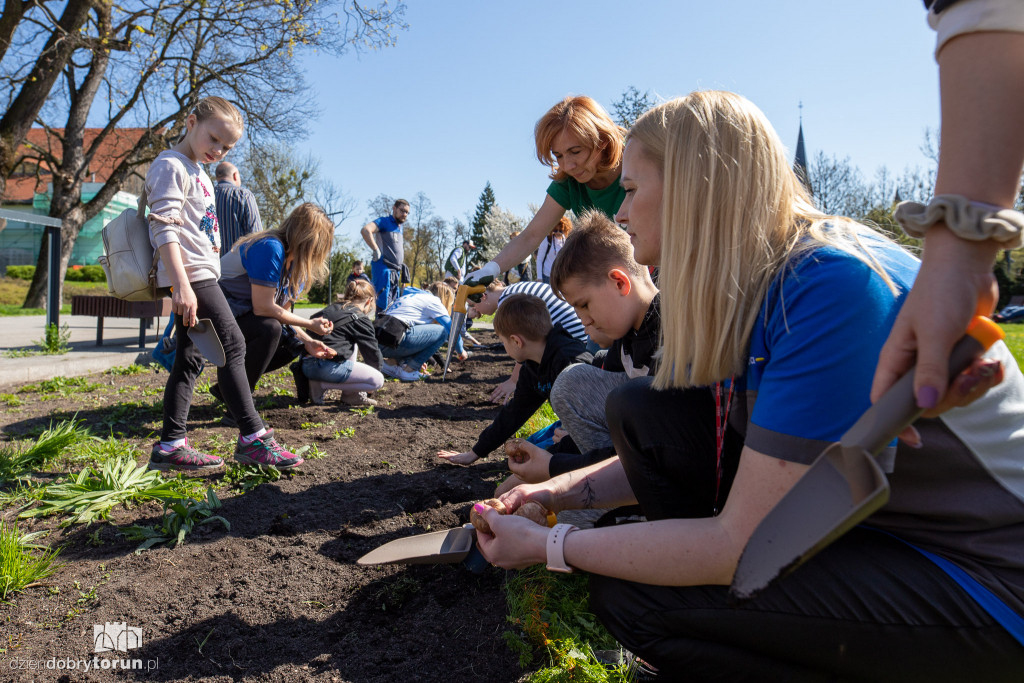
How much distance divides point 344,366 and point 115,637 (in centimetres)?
317

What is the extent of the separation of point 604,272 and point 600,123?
1.21 meters

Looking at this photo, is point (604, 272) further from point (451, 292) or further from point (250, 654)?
point (451, 292)

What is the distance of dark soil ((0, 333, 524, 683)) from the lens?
1733mm

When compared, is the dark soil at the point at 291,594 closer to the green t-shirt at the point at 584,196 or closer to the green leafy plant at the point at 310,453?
the green leafy plant at the point at 310,453

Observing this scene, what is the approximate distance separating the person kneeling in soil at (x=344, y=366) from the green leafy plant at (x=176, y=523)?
2.02 meters

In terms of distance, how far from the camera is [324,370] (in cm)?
479

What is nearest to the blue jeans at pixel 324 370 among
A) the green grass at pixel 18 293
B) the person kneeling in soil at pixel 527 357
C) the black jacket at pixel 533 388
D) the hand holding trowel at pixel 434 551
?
the person kneeling in soil at pixel 527 357

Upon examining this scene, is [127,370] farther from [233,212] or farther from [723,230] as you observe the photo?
[723,230]

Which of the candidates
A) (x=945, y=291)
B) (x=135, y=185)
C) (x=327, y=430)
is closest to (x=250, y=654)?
(x=945, y=291)

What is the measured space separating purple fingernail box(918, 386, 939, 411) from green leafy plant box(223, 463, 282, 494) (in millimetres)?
2810

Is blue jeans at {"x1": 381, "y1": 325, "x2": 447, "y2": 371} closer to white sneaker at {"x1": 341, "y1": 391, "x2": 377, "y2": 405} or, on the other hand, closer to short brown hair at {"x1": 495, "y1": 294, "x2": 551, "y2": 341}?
white sneaker at {"x1": 341, "y1": 391, "x2": 377, "y2": 405}

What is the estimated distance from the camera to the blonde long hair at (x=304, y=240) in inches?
150

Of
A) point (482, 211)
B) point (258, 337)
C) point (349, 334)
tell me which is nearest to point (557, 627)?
point (258, 337)

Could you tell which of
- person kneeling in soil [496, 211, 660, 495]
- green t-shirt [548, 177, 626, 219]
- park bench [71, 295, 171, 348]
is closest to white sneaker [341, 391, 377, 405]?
green t-shirt [548, 177, 626, 219]
